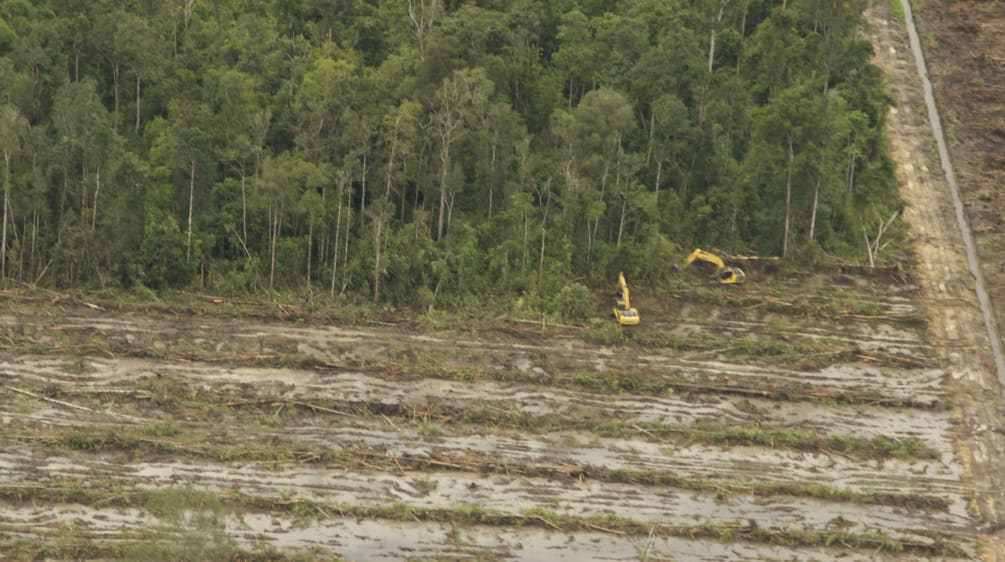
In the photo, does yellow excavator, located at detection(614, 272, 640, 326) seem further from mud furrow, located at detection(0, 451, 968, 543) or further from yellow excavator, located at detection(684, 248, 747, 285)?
mud furrow, located at detection(0, 451, 968, 543)

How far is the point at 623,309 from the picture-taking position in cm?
4462

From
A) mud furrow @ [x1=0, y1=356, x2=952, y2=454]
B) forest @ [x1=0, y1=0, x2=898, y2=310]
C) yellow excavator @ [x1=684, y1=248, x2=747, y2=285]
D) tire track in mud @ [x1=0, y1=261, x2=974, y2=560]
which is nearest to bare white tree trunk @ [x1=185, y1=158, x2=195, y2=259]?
forest @ [x1=0, y1=0, x2=898, y2=310]

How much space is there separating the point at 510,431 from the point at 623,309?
7.67m

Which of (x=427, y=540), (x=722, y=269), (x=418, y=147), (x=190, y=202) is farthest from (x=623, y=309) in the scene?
(x=190, y=202)

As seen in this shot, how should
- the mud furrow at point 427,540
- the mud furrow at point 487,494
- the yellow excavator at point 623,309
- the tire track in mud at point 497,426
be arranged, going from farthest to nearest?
the yellow excavator at point 623,309 → the mud furrow at point 487,494 → the tire track in mud at point 497,426 → the mud furrow at point 427,540

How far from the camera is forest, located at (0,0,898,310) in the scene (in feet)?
147

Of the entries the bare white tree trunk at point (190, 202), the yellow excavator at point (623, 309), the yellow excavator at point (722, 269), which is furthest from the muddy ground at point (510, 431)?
the bare white tree trunk at point (190, 202)

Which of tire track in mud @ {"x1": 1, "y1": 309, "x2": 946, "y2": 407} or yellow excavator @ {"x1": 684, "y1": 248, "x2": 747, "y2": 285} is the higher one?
yellow excavator @ {"x1": 684, "y1": 248, "x2": 747, "y2": 285}

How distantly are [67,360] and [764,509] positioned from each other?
21883 mm

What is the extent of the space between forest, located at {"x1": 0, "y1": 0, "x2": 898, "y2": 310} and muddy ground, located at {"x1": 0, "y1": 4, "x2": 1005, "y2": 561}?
213cm

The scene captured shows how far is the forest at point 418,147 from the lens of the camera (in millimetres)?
44906

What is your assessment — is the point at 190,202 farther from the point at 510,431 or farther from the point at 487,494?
the point at 487,494

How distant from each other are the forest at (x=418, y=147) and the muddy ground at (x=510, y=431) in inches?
83.9

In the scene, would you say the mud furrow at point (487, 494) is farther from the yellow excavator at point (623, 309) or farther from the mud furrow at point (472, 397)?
the yellow excavator at point (623, 309)
